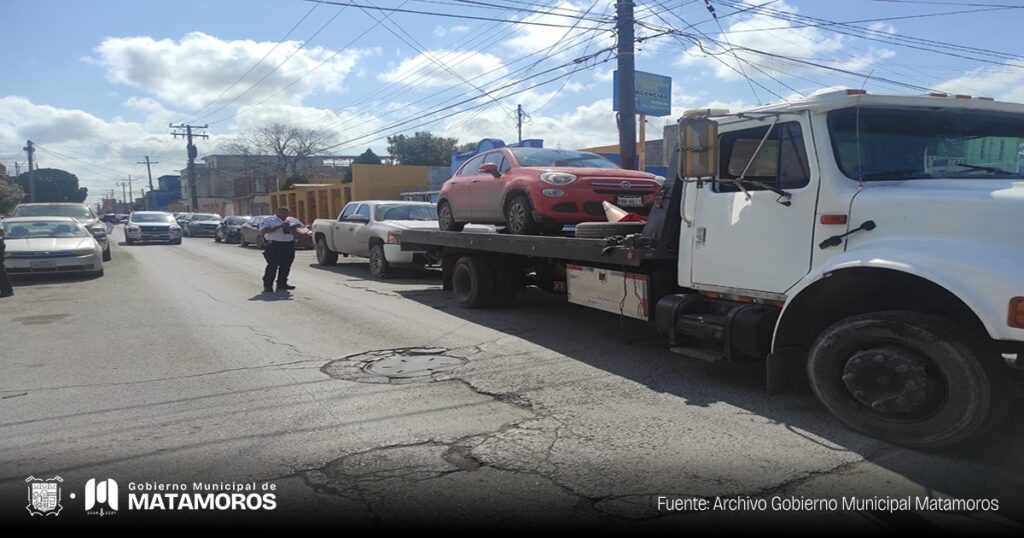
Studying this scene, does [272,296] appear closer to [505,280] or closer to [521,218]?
[505,280]

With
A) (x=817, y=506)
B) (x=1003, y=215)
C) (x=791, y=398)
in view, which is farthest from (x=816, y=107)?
(x=817, y=506)

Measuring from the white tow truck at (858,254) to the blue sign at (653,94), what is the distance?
1834 centimetres

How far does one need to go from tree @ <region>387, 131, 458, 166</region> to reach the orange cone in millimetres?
55174

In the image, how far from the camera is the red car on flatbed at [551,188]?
27.3 feet

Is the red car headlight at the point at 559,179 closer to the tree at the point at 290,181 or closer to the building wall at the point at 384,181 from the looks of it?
the building wall at the point at 384,181

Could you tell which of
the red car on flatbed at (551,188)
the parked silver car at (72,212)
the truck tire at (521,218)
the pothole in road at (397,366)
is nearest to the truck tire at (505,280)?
the red car on flatbed at (551,188)

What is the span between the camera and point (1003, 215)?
3.81m

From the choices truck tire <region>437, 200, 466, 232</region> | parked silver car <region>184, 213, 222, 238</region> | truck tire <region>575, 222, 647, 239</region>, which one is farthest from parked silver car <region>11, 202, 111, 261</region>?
parked silver car <region>184, 213, 222, 238</region>

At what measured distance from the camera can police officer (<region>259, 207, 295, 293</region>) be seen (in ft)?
40.2

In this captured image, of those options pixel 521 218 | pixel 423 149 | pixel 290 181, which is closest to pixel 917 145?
pixel 521 218

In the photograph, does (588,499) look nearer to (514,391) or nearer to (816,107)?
(514,391)

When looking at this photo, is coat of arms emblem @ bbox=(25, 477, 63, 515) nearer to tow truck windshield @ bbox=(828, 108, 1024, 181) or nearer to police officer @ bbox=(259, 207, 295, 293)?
tow truck windshield @ bbox=(828, 108, 1024, 181)

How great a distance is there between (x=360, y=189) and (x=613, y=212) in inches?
1147

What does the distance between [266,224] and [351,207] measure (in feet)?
14.6
